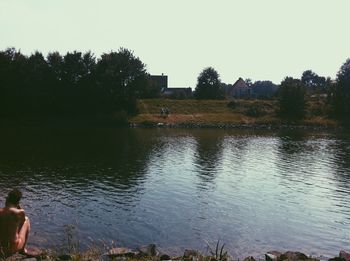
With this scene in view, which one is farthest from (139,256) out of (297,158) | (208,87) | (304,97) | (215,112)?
(208,87)

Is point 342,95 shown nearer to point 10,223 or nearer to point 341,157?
point 341,157

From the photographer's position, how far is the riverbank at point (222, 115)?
94.7 meters

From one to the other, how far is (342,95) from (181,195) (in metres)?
85.0

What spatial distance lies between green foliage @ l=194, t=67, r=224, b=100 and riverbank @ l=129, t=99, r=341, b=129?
7242 mm

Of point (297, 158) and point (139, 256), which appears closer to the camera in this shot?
point (139, 256)

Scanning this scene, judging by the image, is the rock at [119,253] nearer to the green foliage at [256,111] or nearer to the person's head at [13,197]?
the person's head at [13,197]

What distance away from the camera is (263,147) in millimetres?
61438

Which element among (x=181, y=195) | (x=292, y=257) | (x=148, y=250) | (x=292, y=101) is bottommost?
(x=181, y=195)

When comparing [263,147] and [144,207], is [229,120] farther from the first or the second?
[144,207]

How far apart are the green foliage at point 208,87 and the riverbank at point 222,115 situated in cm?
724

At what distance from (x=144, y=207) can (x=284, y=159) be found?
2734 cm

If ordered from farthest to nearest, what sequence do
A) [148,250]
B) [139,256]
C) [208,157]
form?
1. [208,157]
2. [148,250]
3. [139,256]

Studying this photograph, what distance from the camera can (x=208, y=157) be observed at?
49.2m

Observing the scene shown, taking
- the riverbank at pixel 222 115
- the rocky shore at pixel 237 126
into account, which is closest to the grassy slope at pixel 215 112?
the riverbank at pixel 222 115
